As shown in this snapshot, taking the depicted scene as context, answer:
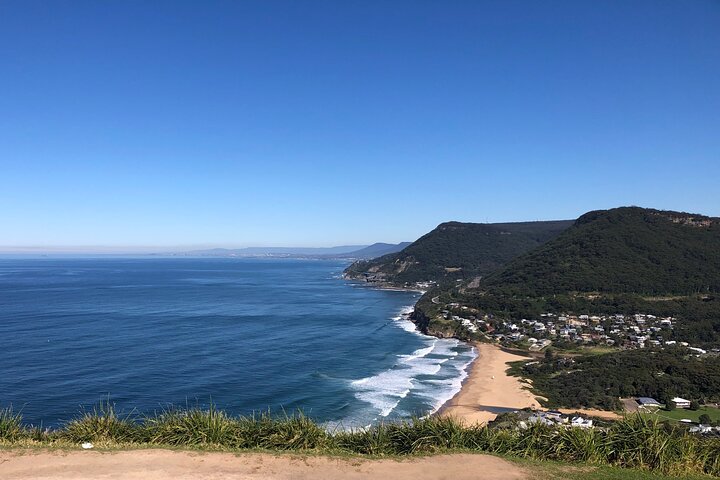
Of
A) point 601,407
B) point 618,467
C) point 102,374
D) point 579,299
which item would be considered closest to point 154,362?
point 102,374

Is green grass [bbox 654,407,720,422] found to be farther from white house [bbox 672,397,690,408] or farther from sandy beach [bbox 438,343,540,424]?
sandy beach [bbox 438,343,540,424]

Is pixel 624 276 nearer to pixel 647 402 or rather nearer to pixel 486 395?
pixel 647 402

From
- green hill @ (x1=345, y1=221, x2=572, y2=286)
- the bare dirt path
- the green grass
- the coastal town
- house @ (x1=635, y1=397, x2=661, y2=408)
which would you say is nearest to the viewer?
the bare dirt path

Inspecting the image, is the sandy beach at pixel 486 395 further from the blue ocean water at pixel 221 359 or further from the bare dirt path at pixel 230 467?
the bare dirt path at pixel 230 467

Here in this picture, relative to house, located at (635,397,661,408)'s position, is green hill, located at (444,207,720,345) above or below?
above

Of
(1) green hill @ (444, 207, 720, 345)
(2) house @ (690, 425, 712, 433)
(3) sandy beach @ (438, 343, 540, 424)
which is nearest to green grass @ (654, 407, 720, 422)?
(2) house @ (690, 425, 712, 433)

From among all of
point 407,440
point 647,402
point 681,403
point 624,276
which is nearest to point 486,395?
point 647,402

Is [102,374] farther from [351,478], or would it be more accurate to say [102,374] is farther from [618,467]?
[618,467]
